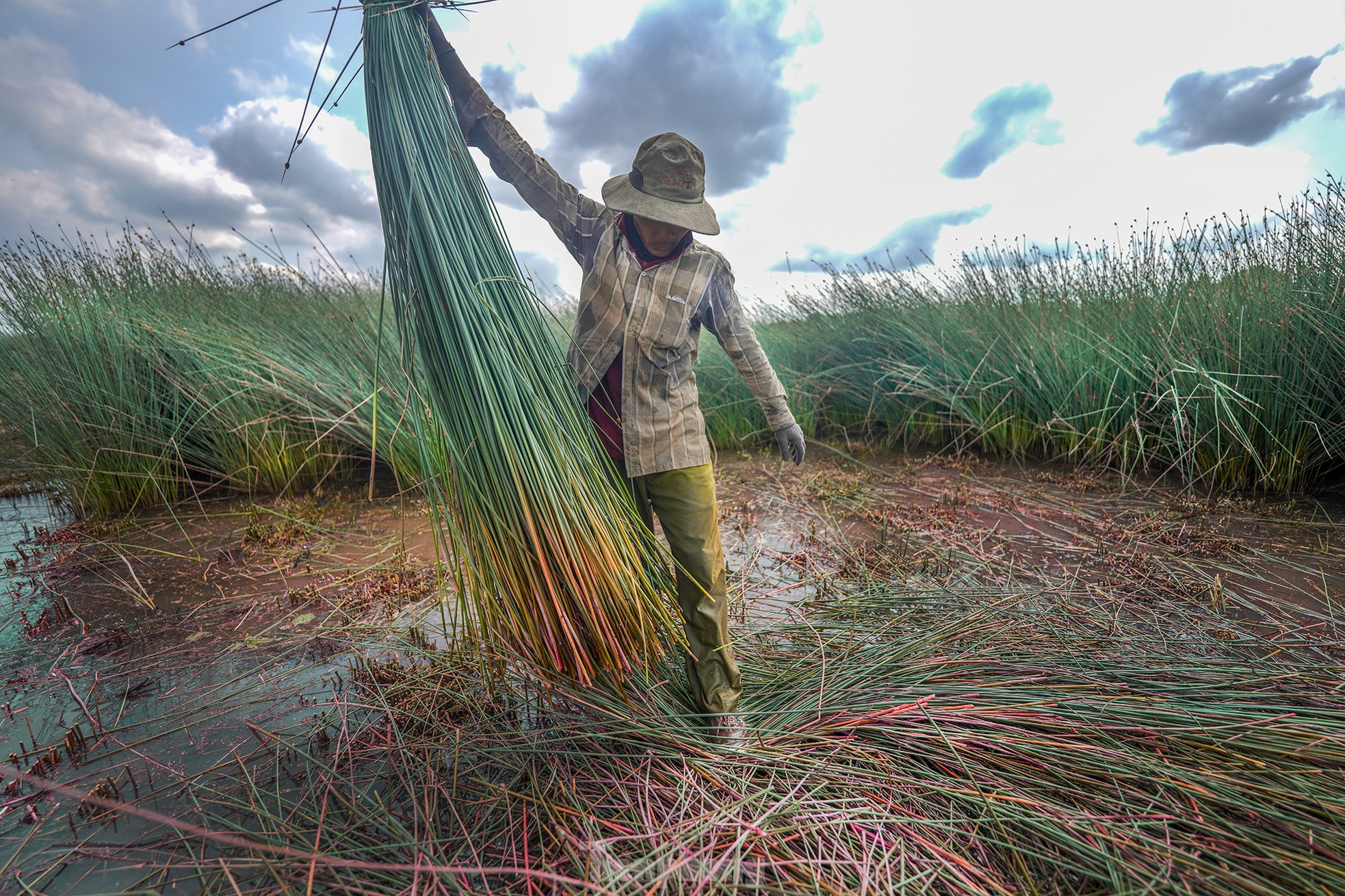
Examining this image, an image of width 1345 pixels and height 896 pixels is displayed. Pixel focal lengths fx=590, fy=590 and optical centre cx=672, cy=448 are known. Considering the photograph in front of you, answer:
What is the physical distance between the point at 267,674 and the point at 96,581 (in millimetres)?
1978

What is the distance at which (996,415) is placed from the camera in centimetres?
557

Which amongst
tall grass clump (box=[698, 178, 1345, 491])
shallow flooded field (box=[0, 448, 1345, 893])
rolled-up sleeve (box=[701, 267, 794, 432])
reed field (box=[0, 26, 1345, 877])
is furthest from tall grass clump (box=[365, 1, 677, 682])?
tall grass clump (box=[698, 178, 1345, 491])

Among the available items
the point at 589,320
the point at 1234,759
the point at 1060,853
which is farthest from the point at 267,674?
the point at 1234,759

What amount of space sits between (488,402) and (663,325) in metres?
0.59

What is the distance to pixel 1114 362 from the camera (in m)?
4.56

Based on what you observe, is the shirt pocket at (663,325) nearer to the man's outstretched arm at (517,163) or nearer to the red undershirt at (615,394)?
the red undershirt at (615,394)

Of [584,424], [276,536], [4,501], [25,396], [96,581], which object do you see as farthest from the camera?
[4,501]

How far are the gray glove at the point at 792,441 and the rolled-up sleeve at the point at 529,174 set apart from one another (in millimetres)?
923

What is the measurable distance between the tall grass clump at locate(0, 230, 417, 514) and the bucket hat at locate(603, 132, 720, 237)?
289 cm

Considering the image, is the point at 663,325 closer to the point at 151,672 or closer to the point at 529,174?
the point at 529,174

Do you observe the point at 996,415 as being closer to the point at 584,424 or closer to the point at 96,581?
the point at 584,424

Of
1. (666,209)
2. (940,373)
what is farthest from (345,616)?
(940,373)

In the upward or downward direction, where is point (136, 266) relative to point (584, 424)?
upward

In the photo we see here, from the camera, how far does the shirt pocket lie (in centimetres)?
180
